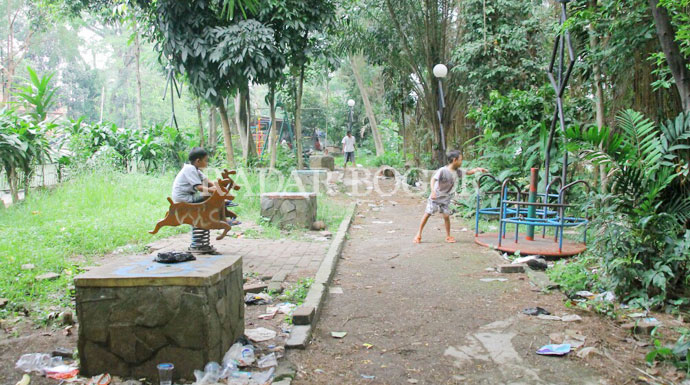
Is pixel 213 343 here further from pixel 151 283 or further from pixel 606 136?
pixel 606 136

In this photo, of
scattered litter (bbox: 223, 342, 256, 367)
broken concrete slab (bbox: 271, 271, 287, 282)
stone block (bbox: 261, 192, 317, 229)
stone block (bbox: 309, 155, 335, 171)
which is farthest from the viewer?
stone block (bbox: 309, 155, 335, 171)

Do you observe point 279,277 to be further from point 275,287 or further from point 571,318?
point 571,318

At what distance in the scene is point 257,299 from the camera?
185 inches

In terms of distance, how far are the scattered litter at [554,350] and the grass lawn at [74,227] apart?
3.75 metres

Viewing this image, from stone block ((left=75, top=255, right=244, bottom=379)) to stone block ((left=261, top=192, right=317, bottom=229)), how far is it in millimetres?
5363

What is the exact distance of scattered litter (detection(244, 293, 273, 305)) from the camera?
15.3ft

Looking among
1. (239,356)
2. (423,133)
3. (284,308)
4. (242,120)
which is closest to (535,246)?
(284,308)

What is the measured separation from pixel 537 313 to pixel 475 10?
1015cm

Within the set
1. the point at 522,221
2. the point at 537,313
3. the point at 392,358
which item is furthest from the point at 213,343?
the point at 522,221

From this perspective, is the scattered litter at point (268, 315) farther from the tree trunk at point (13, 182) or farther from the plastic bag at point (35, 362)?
the tree trunk at point (13, 182)

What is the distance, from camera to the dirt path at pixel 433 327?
3273mm

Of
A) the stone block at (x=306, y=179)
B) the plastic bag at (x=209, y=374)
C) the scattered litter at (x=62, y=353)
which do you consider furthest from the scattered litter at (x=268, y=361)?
the stone block at (x=306, y=179)

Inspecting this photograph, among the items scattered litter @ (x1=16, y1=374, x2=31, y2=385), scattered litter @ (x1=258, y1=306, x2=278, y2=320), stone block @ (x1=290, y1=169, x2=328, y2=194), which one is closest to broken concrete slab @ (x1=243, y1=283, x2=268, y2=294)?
scattered litter @ (x1=258, y1=306, x2=278, y2=320)

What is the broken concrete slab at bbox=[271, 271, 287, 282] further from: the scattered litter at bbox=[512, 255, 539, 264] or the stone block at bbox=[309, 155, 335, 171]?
the stone block at bbox=[309, 155, 335, 171]
